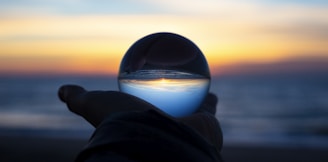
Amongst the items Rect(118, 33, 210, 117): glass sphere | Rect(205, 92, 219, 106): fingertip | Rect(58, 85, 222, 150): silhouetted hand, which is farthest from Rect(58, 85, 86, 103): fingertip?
Rect(205, 92, 219, 106): fingertip

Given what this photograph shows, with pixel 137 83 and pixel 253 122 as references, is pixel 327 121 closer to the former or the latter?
pixel 253 122

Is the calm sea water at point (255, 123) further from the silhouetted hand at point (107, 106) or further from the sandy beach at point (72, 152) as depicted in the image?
→ the silhouetted hand at point (107, 106)

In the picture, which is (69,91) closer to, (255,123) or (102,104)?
(102,104)

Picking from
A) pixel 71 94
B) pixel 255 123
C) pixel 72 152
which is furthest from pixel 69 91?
pixel 255 123

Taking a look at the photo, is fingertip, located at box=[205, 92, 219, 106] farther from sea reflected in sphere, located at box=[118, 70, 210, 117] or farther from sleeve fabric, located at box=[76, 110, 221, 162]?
sleeve fabric, located at box=[76, 110, 221, 162]

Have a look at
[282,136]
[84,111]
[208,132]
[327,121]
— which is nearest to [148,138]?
[84,111]

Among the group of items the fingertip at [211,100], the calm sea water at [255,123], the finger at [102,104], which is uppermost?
the finger at [102,104]

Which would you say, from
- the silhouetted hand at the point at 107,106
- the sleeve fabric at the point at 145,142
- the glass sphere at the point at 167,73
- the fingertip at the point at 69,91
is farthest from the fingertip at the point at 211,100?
the sleeve fabric at the point at 145,142

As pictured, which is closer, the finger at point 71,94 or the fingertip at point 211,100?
the finger at point 71,94
